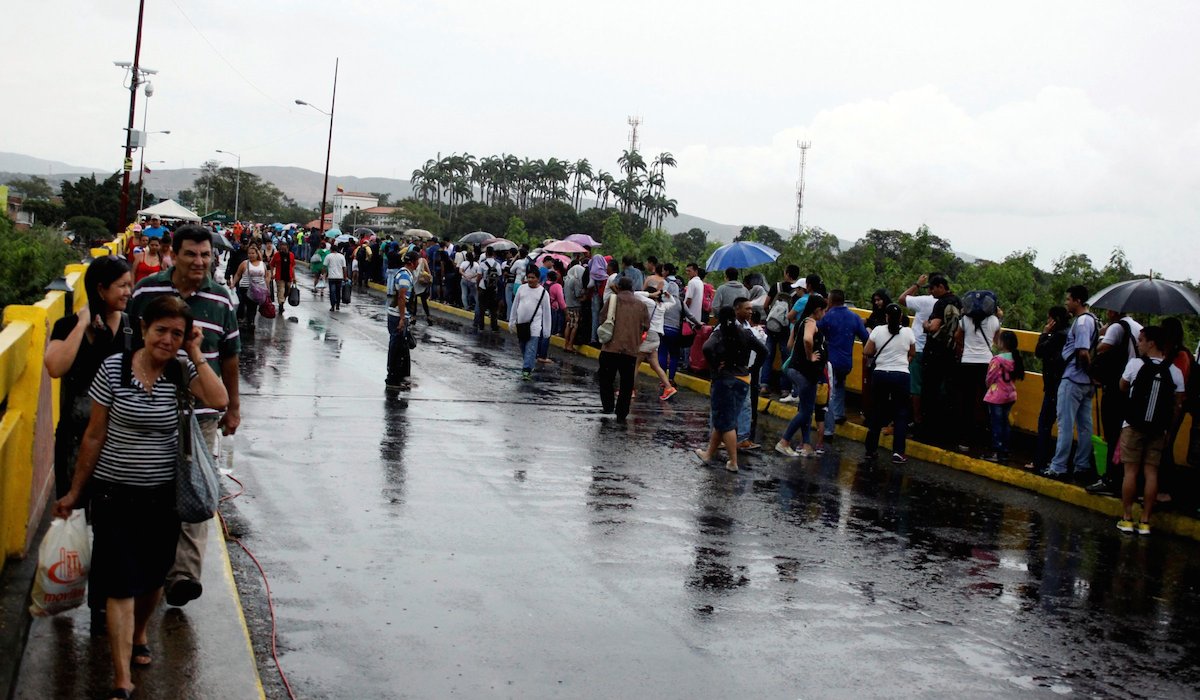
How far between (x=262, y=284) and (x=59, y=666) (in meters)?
16.1

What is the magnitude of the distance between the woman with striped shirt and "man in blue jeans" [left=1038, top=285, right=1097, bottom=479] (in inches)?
375

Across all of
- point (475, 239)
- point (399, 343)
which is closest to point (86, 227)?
point (475, 239)

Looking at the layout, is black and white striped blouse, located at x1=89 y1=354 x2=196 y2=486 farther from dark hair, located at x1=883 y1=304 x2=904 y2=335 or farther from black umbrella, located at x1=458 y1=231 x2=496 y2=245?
black umbrella, located at x1=458 y1=231 x2=496 y2=245

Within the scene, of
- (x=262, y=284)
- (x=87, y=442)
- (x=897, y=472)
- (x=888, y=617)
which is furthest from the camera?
(x=262, y=284)

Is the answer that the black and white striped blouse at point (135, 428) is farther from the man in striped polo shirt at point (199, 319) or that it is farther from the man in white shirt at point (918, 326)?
the man in white shirt at point (918, 326)

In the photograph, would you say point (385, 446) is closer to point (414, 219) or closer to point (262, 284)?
point (262, 284)

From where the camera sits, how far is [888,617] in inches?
287

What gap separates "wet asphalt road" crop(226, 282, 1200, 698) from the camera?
606 cm

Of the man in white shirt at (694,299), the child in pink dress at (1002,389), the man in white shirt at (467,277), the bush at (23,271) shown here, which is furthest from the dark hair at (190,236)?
the man in white shirt at (467,277)

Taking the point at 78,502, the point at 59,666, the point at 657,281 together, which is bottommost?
the point at 59,666

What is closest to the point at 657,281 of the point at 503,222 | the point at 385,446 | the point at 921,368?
the point at 921,368

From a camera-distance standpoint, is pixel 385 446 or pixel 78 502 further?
pixel 385 446

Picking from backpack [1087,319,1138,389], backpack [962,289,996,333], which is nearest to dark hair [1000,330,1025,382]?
backpack [962,289,996,333]

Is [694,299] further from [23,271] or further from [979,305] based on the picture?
[23,271]
